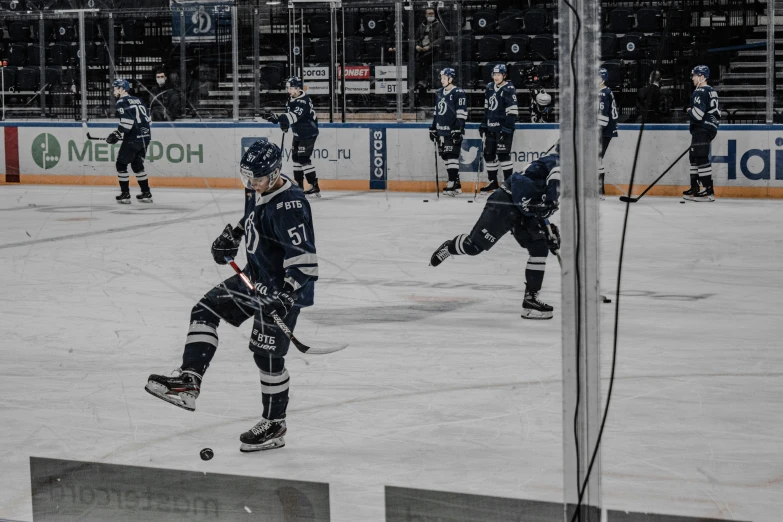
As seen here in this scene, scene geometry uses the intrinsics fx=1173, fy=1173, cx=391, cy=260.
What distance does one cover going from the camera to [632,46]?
884cm

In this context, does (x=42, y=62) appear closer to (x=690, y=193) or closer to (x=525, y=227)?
(x=690, y=193)

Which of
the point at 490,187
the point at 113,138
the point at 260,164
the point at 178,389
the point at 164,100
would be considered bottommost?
the point at 178,389

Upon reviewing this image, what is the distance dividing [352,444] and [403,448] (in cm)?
17

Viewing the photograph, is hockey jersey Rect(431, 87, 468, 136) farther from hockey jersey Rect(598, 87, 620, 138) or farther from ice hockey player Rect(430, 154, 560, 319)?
ice hockey player Rect(430, 154, 560, 319)

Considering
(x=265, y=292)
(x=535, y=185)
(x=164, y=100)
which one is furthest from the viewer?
(x=164, y=100)

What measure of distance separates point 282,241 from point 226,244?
29 centimetres

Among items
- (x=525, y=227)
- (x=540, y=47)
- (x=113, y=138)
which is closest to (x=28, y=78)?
(x=113, y=138)

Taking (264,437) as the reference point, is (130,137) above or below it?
above

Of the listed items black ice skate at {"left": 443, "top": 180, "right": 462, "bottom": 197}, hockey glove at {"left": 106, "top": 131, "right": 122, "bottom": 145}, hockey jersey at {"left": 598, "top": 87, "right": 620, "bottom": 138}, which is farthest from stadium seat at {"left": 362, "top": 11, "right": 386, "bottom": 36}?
hockey jersey at {"left": 598, "top": 87, "right": 620, "bottom": 138}

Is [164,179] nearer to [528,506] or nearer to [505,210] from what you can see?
[505,210]

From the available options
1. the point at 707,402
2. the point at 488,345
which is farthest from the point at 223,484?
the point at 488,345

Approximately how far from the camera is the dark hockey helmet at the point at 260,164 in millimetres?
3412

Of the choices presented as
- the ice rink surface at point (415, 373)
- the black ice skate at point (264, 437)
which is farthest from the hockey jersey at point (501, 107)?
the black ice skate at point (264, 437)

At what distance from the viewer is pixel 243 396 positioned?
14.5ft
